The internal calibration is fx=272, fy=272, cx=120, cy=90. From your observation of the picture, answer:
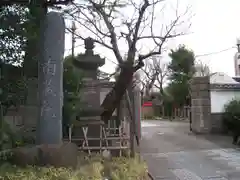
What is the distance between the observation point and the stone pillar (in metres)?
12.1

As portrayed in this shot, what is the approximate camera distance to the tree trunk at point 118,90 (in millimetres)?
7801

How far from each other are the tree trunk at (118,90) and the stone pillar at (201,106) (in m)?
4.90

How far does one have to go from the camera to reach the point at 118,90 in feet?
27.8

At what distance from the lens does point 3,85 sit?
6.43m

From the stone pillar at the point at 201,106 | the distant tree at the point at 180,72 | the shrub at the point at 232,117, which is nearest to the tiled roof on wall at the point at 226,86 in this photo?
the stone pillar at the point at 201,106

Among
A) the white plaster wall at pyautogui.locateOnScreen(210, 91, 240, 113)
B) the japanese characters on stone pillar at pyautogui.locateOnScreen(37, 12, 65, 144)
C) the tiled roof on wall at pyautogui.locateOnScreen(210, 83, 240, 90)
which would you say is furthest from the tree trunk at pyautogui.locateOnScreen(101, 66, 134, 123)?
the tiled roof on wall at pyautogui.locateOnScreen(210, 83, 240, 90)

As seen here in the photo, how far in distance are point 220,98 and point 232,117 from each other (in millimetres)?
1436

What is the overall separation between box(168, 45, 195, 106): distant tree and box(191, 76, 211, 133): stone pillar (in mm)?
12727

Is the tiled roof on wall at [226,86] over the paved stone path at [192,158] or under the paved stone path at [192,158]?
over

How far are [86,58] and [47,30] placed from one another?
2.83 meters

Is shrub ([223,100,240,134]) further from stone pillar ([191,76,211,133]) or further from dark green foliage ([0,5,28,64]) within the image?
dark green foliage ([0,5,28,64])

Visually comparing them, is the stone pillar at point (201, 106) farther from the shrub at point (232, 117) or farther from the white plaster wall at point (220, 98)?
the shrub at point (232, 117)

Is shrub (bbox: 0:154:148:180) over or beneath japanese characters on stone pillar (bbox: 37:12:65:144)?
beneath

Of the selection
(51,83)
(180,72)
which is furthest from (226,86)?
(180,72)
